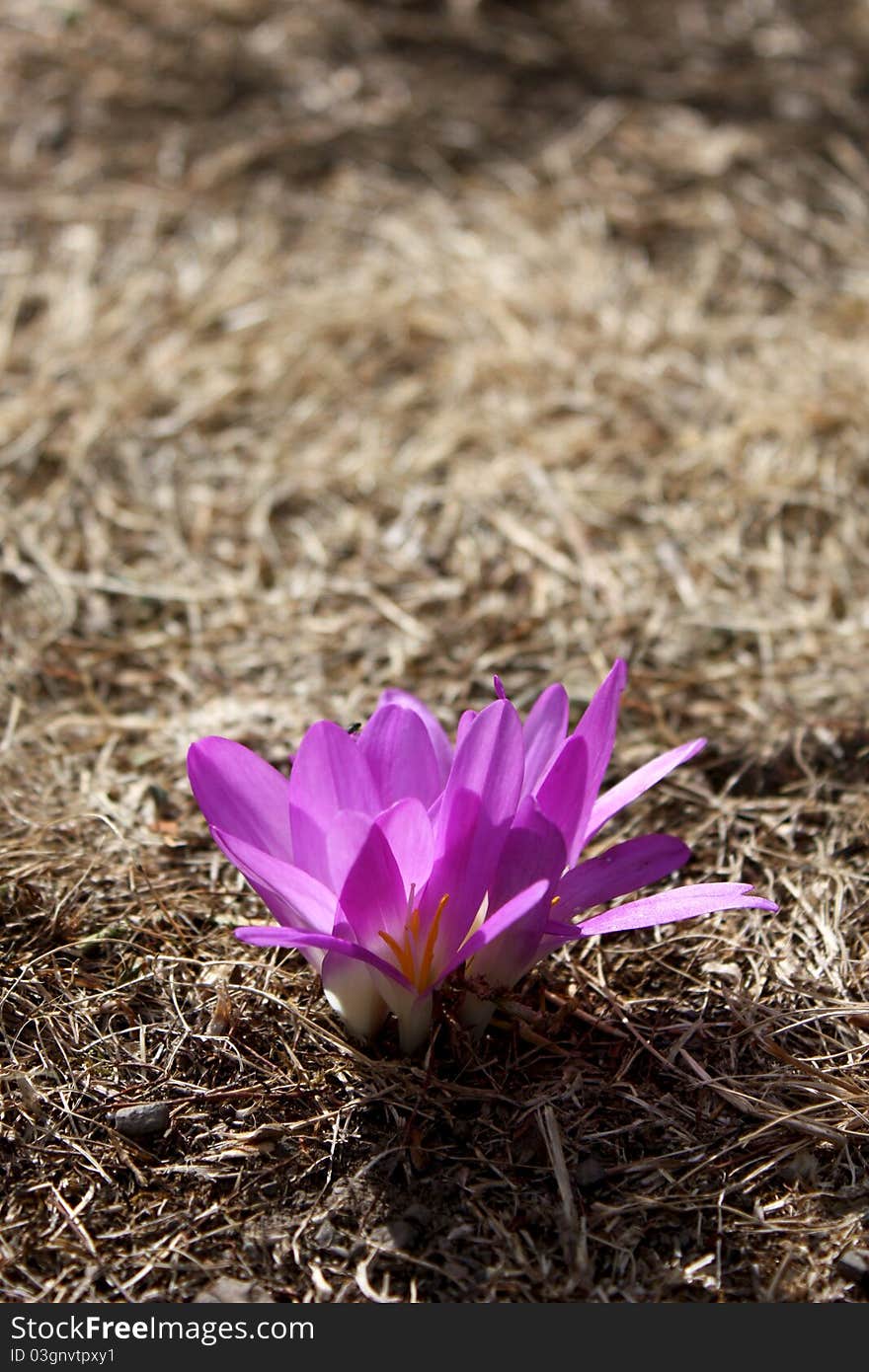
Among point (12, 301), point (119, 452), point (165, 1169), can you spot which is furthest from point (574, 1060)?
point (12, 301)

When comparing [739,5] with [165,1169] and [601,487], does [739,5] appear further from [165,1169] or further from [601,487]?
[165,1169]

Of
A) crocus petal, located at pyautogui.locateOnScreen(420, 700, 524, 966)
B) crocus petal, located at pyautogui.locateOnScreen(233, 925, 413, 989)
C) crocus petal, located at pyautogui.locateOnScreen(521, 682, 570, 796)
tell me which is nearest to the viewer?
crocus petal, located at pyautogui.locateOnScreen(233, 925, 413, 989)

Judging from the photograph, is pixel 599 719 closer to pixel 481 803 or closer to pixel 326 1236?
pixel 481 803

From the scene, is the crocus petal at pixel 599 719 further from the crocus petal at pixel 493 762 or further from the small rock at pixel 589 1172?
the small rock at pixel 589 1172

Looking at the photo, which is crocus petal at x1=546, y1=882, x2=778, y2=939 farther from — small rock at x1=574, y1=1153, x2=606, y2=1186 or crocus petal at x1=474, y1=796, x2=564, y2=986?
small rock at x1=574, y1=1153, x2=606, y2=1186

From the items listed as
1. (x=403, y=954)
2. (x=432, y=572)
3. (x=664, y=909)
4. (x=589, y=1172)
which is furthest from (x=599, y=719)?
(x=432, y=572)

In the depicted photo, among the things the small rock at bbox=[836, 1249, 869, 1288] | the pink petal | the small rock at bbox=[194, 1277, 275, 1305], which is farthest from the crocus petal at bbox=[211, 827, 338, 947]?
the small rock at bbox=[836, 1249, 869, 1288]
